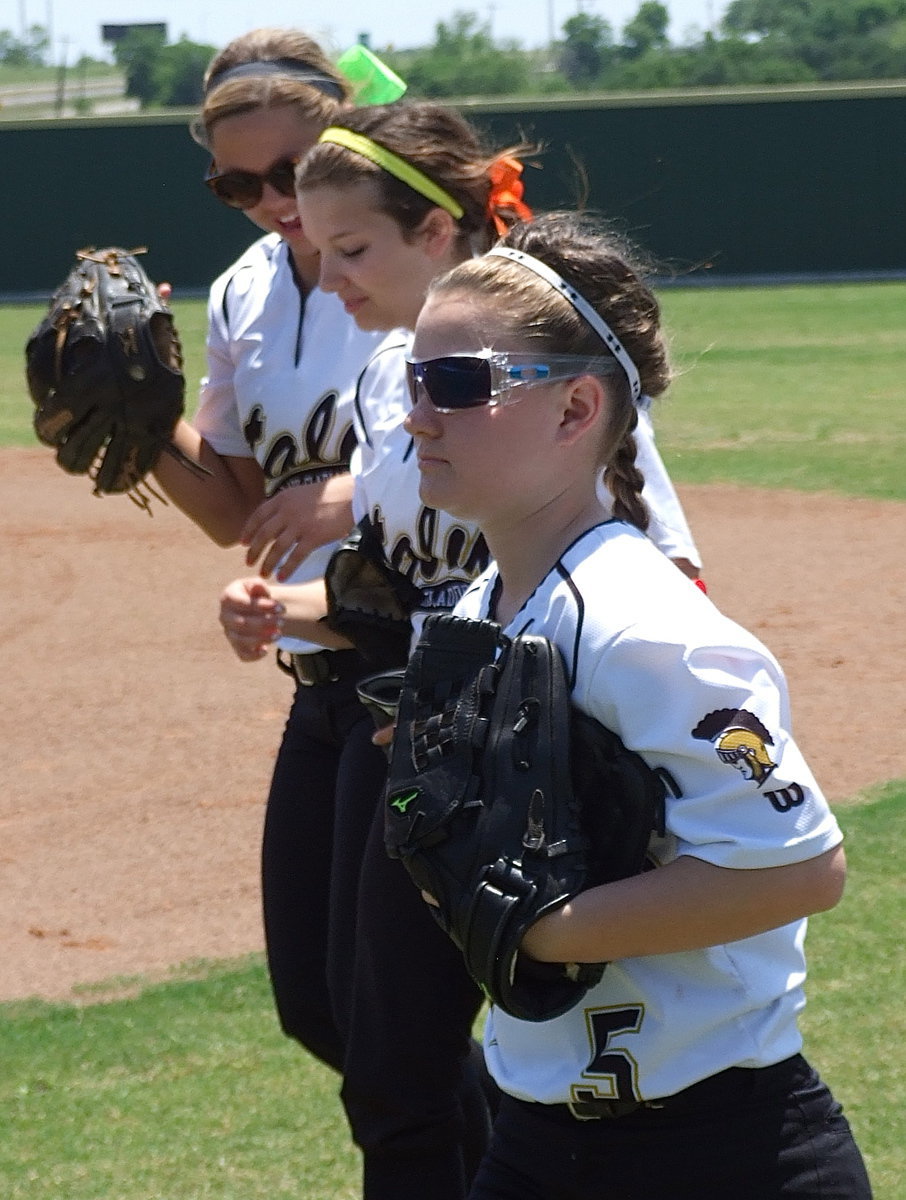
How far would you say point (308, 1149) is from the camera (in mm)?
3275

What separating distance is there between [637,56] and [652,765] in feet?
201

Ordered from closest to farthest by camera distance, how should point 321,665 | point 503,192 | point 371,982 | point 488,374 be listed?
point 488,374, point 371,982, point 503,192, point 321,665

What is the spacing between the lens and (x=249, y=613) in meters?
2.72

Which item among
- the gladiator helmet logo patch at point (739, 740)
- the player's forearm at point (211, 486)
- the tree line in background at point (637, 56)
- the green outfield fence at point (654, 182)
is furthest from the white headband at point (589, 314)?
the tree line in background at point (637, 56)

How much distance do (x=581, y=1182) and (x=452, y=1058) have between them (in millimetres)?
689

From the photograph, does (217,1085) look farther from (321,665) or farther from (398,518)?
(398,518)

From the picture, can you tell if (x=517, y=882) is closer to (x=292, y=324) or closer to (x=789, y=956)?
(x=789, y=956)

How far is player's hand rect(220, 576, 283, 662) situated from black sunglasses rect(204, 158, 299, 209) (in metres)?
0.85

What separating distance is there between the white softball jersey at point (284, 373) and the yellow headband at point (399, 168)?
0.43 meters

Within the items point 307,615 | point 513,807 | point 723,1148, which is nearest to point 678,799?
point 513,807

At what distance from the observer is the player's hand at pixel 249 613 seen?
2.71 meters

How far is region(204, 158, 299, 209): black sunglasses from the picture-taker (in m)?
3.14

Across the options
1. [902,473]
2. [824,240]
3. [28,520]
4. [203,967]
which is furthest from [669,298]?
[203,967]

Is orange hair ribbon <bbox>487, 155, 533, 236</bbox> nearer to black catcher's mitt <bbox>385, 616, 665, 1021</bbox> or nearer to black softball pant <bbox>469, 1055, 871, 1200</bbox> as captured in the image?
black catcher's mitt <bbox>385, 616, 665, 1021</bbox>
